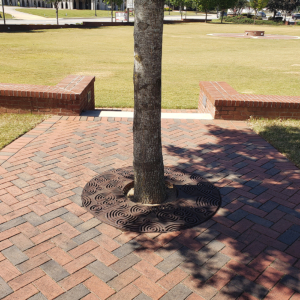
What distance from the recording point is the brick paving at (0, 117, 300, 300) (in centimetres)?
286

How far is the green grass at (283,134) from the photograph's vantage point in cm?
570

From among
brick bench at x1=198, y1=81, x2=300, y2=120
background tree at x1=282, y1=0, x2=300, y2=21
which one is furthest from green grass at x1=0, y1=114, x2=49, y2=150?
background tree at x1=282, y1=0, x2=300, y2=21

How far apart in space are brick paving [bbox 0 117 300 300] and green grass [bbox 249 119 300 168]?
0.26 m

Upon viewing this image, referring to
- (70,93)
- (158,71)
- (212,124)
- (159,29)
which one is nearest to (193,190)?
(158,71)

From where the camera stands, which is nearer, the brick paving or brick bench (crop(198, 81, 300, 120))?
the brick paving

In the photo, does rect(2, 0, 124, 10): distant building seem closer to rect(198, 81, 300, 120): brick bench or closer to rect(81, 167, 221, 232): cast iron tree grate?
rect(198, 81, 300, 120): brick bench

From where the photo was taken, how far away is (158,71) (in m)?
3.70

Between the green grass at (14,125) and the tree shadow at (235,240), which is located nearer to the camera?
the tree shadow at (235,240)

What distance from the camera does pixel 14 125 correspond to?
6613 mm

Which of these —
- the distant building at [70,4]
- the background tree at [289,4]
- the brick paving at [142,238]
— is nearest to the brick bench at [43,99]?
the brick paving at [142,238]

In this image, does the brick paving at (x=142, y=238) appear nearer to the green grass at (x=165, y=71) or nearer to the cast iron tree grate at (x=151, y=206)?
the cast iron tree grate at (x=151, y=206)

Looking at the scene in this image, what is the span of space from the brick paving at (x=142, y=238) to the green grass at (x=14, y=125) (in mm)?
405

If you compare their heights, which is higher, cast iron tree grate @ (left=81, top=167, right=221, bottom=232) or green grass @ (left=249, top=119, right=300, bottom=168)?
green grass @ (left=249, top=119, right=300, bottom=168)

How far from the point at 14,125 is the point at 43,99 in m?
0.90
